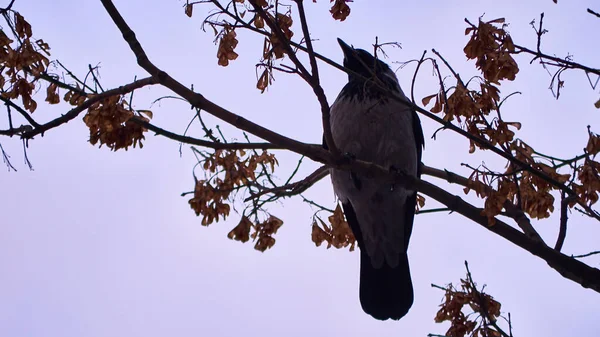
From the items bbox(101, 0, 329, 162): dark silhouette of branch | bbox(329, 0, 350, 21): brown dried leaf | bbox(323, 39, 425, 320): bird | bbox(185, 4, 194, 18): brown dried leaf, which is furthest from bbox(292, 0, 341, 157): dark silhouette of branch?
bbox(323, 39, 425, 320): bird

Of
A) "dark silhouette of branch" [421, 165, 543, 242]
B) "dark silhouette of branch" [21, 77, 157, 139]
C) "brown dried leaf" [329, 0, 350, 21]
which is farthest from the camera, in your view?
"dark silhouette of branch" [421, 165, 543, 242]

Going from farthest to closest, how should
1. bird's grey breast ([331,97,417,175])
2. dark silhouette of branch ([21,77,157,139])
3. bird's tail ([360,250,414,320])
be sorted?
bird's tail ([360,250,414,320])
bird's grey breast ([331,97,417,175])
dark silhouette of branch ([21,77,157,139])

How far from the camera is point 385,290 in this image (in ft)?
16.2

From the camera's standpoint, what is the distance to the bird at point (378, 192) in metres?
4.66

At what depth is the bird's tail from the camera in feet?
16.0

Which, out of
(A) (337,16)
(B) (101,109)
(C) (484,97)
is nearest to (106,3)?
(B) (101,109)

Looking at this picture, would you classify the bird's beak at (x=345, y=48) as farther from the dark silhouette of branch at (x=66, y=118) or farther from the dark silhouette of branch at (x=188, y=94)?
the dark silhouette of branch at (x=66, y=118)

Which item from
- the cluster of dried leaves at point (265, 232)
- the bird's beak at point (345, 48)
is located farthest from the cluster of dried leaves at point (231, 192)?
the bird's beak at point (345, 48)

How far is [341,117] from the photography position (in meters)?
4.85

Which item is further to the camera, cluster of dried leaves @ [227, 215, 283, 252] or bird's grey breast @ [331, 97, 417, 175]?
bird's grey breast @ [331, 97, 417, 175]

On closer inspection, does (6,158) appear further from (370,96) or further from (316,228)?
(370,96)

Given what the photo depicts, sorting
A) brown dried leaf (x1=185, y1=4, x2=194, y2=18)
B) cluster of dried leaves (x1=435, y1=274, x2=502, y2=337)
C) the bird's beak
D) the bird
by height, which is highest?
the bird's beak

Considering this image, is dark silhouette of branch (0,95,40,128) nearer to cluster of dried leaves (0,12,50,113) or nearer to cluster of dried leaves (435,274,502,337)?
cluster of dried leaves (0,12,50,113)

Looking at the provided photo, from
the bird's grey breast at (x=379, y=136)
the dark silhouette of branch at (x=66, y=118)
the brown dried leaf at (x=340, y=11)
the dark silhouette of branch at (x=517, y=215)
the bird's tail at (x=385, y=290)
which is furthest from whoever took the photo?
the bird's tail at (x=385, y=290)
